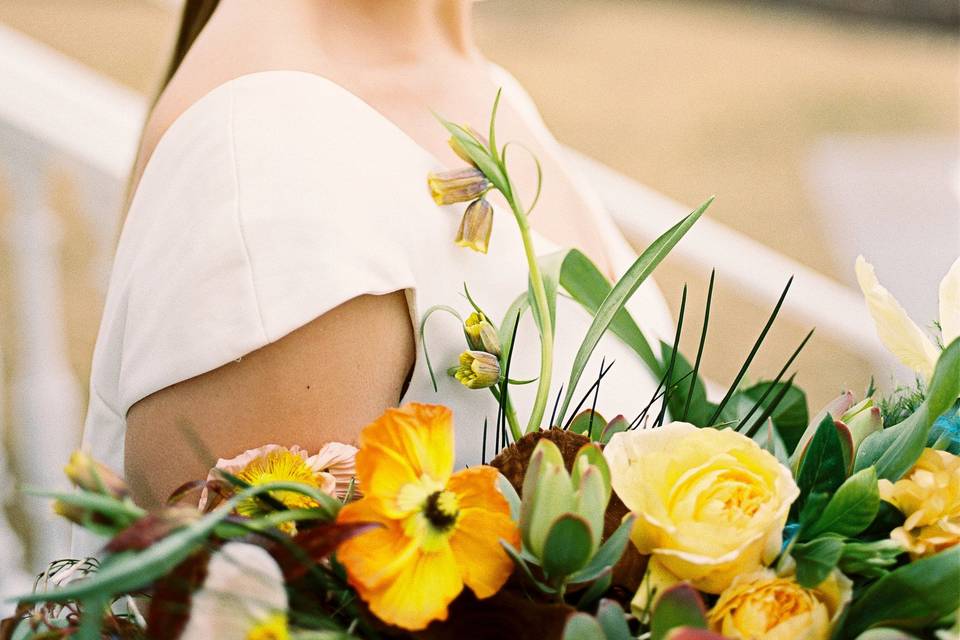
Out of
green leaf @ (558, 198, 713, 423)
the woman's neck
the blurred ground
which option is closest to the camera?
green leaf @ (558, 198, 713, 423)

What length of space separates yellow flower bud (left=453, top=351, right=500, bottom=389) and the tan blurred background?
7.86ft

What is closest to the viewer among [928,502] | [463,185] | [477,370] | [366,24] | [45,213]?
[928,502]

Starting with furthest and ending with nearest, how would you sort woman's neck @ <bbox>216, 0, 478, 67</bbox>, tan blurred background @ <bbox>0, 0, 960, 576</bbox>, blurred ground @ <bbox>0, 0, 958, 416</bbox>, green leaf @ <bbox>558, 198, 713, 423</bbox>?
blurred ground @ <bbox>0, 0, 958, 416</bbox>
tan blurred background @ <bbox>0, 0, 960, 576</bbox>
woman's neck @ <bbox>216, 0, 478, 67</bbox>
green leaf @ <bbox>558, 198, 713, 423</bbox>

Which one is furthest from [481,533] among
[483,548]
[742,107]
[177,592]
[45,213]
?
[742,107]

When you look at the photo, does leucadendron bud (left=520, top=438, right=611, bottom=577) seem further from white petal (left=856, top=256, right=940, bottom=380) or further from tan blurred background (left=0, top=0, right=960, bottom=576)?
tan blurred background (left=0, top=0, right=960, bottom=576)

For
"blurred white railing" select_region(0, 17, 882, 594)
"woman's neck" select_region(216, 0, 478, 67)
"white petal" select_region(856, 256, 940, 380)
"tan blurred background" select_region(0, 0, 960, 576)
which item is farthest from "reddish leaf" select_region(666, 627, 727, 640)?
"tan blurred background" select_region(0, 0, 960, 576)

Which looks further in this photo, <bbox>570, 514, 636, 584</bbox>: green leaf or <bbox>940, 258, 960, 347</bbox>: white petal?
<bbox>940, 258, 960, 347</bbox>: white petal

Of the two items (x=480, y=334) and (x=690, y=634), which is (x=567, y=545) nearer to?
(x=690, y=634)

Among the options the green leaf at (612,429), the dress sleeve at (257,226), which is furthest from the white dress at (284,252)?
the green leaf at (612,429)

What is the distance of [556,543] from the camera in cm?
33

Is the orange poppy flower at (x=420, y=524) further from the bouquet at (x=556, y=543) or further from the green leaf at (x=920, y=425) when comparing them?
the green leaf at (x=920, y=425)

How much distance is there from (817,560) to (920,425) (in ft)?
0.30

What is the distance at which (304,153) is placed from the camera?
663 mm

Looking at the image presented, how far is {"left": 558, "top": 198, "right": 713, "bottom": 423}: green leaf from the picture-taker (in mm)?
487
